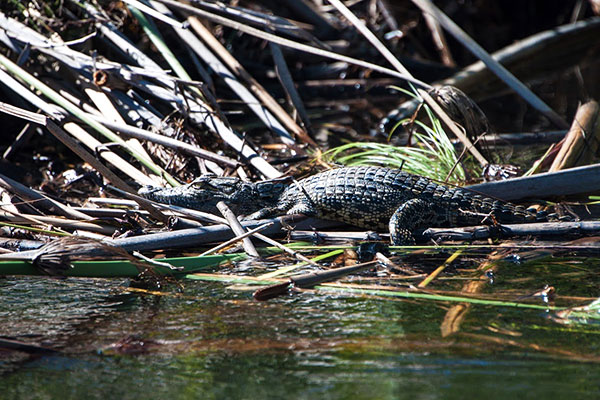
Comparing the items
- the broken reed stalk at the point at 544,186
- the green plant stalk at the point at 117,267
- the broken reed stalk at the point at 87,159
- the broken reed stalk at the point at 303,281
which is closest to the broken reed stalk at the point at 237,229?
the green plant stalk at the point at 117,267

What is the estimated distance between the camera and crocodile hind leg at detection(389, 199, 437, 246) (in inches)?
156

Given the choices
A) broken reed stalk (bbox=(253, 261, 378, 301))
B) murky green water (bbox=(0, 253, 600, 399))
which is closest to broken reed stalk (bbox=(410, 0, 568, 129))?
murky green water (bbox=(0, 253, 600, 399))

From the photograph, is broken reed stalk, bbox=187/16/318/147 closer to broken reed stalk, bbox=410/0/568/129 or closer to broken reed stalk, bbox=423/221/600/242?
broken reed stalk, bbox=410/0/568/129

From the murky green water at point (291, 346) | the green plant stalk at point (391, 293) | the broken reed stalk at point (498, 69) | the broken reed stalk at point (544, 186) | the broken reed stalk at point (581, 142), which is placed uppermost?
the broken reed stalk at point (498, 69)

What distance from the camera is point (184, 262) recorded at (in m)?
3.50

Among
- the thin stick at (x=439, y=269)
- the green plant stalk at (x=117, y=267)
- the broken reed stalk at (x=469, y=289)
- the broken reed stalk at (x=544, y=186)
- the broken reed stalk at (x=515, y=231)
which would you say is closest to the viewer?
the broken reed stalk at (x=469, y=289)

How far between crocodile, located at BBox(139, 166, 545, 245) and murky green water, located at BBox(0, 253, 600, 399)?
690 millimetres

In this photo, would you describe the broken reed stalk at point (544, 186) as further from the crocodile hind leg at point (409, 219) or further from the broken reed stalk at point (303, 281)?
the broken reed stalk at point (303, 281)

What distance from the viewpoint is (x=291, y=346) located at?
9.27 ft

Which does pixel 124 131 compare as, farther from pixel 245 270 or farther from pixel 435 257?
pixel 435 257

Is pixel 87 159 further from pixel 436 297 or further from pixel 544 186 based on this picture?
pixel 544 186

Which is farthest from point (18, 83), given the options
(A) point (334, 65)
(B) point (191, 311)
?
(A) point (334, 65)

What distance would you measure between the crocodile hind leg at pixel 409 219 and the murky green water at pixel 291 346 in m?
0.63

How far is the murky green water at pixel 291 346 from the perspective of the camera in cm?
250
